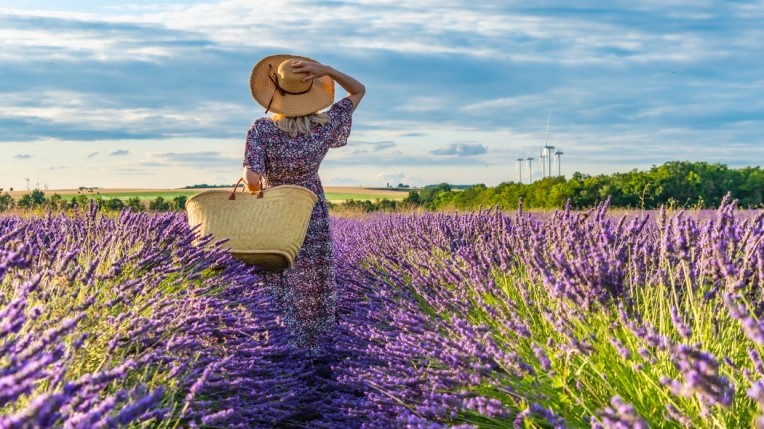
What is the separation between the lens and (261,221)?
338 centimetres

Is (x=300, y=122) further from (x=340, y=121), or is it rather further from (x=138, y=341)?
(x=138, y=341)

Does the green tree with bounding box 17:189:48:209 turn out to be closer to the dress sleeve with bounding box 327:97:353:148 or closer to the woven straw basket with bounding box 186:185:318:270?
the woven straw basket with bounding box 186:185:318:270

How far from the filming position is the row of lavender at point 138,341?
119 cm

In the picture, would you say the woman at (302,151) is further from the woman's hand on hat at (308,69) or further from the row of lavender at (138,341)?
the row of lavender at (138,341)

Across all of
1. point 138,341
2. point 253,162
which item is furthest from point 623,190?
point 138,341

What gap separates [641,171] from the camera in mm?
19688

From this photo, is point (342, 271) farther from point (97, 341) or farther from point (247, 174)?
point (97, 341)

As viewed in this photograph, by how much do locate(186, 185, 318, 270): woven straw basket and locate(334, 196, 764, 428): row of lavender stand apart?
1.68 ft

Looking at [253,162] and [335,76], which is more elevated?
[335,76]

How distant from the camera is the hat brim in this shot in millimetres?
3619

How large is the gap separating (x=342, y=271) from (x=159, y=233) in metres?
1.89

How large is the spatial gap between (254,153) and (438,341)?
168 centimetres

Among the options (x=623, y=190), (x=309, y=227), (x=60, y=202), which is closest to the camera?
(x=309, y=227)

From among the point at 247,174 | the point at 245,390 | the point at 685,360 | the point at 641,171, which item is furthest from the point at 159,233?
the point at 641,171
